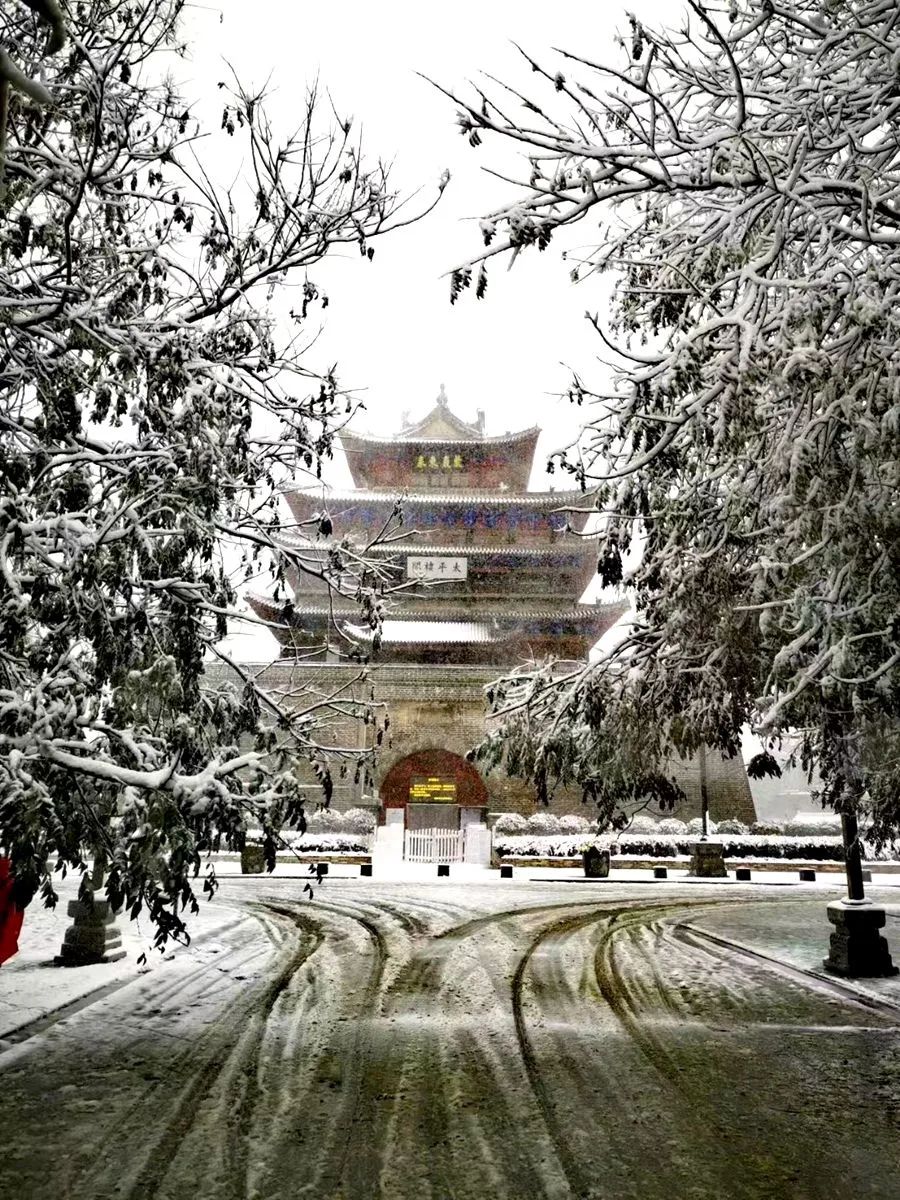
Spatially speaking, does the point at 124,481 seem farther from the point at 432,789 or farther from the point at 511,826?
the point at 432,789

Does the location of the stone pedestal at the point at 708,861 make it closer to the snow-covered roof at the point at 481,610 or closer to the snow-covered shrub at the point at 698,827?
the snow-covered shrub at the point at 698,827

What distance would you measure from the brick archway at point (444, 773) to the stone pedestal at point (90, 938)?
18.6 meters

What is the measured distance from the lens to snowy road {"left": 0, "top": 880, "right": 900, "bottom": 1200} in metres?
3.83

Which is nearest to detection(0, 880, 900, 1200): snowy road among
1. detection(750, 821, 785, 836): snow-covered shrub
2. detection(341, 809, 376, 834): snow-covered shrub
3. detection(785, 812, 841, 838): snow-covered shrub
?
detection(341, 809, 376, 834): snow-covered shrub

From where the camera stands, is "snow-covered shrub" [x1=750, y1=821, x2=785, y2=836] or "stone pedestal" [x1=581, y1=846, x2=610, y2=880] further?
"snow-covered shrub" [x1=750, y1=821, x2=785, y2=836]

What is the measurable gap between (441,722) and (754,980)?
18.9 metres

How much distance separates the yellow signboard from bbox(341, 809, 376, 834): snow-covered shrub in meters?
3.20

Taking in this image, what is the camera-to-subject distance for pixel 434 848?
72.4ft

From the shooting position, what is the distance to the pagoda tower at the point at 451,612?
26.4 metres

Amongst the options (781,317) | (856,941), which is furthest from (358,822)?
(781,317)

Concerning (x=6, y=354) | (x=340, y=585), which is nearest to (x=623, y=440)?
(x=340, y=585)

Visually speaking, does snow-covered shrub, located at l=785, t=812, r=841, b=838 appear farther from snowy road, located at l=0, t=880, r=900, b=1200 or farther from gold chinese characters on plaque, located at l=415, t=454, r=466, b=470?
gold chinese characters on plaque, located at l=415, t=454, r=466, b=470

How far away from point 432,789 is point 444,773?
77 cm

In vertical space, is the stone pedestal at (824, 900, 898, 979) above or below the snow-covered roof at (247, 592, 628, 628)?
below
